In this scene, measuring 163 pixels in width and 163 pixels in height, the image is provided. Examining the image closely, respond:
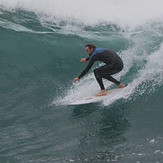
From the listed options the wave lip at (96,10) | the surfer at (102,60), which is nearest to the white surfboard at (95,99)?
the surfer at (102,60)

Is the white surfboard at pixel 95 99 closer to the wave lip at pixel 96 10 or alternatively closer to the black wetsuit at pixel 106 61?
the black wetsuit at pixel 106 61

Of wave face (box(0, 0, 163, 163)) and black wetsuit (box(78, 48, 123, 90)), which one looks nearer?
wave face (box(0, 0, 163, 163))

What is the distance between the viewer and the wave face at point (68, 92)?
218 inches

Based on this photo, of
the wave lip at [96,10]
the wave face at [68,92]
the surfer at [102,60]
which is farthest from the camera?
the wave lip at [96,10]

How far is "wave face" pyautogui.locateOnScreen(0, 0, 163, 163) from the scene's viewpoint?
5.54 meters

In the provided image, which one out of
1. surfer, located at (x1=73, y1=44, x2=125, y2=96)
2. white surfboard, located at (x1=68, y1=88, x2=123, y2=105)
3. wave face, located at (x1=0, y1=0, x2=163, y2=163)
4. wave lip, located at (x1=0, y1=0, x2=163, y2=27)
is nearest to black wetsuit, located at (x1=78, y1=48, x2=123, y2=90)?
surfer, located at (x1=73, y1=44, x2=125, y2=96)

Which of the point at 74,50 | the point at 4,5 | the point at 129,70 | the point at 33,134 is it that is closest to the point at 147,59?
the point at 129,70

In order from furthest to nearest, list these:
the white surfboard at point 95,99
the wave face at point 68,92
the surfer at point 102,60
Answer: the white surfboard at point 95,99 < the surfer at point 102,60 < the wave face at point 68,92

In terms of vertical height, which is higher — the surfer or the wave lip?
the wave lip

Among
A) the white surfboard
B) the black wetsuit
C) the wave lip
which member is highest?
the wave lip

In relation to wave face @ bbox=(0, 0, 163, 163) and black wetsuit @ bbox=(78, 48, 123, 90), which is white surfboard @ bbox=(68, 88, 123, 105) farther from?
black wetsuit @ bbox=(78, 48, 123, 90)

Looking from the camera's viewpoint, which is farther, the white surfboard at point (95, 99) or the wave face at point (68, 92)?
the white surfboard at point (95, 99)

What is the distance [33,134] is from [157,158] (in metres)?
2.69

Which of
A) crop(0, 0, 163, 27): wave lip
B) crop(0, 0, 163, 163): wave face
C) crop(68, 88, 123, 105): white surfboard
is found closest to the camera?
crop(0, 0, 163, 163): wave face
